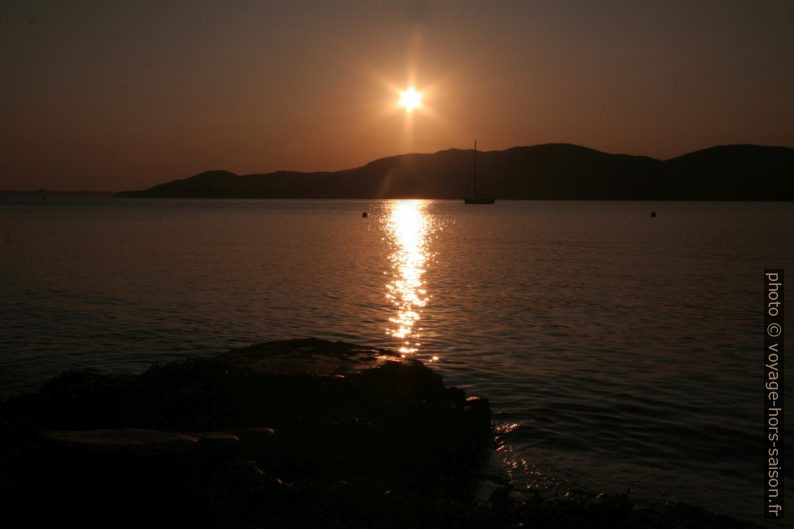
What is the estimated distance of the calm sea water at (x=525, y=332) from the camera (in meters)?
11.1

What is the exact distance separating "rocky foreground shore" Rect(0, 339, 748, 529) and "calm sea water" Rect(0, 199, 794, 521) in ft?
4.37

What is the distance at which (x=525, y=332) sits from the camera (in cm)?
2144

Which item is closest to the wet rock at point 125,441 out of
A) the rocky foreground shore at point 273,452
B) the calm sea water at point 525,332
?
the rocky foreground shore at point 273,452

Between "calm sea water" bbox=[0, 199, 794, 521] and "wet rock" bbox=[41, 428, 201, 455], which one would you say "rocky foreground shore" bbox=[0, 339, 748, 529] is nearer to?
"wet rock" bbox=[41, 428, 201, 455]

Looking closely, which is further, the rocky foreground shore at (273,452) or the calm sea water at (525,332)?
the calm sea water at (525,332)

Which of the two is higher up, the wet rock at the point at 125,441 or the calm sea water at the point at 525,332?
the wet rock at the point at 125,441

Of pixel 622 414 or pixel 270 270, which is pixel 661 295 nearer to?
pixel 622 414

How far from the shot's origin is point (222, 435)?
26.1ft

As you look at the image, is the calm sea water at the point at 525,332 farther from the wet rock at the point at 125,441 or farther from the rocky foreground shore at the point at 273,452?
the wet rock at the point at 125,441

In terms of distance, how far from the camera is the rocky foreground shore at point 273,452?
271 inches

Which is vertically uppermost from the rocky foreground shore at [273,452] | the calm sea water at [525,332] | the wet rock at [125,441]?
the wet rock at [125,441]

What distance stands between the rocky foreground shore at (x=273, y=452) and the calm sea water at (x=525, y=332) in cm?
133

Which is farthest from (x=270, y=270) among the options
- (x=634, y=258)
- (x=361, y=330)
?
(x=634, y=258)

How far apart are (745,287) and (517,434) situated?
26709 mm
